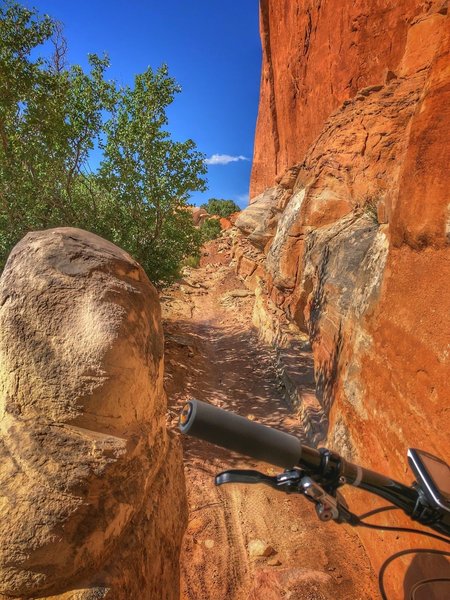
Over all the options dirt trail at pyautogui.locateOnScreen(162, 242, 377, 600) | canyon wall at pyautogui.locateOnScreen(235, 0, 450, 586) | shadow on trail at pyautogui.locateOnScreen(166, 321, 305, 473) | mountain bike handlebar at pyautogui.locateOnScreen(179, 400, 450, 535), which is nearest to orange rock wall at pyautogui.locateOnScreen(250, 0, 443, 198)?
canyon wall at pyautogui.locateOnScreen(235, 0, 450, 586)

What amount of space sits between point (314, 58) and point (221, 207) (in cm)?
2343

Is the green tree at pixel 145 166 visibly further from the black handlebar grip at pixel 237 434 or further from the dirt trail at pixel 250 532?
the black handlebar grip at pixel 237 434

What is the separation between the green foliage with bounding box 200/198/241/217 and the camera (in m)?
36.3

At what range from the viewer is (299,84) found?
15.9 meters

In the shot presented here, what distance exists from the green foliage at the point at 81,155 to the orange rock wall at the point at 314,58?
591 centimetres

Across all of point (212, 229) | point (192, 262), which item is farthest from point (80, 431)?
point (212, 229)

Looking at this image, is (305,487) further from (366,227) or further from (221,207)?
(221,207)

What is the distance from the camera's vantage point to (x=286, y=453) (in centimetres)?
126

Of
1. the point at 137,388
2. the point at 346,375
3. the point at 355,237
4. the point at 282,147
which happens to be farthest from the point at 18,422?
the point at 282,147

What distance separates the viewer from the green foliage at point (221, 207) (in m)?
36.3

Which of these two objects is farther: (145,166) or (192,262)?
(192,262)

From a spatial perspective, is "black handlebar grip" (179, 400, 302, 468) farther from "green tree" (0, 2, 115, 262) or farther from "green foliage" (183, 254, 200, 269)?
"green foliage" (183, 254, 200, 269)

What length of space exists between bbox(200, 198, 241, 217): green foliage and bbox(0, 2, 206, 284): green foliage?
88.4 ft

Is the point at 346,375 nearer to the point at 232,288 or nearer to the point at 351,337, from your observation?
the point at 351,337
